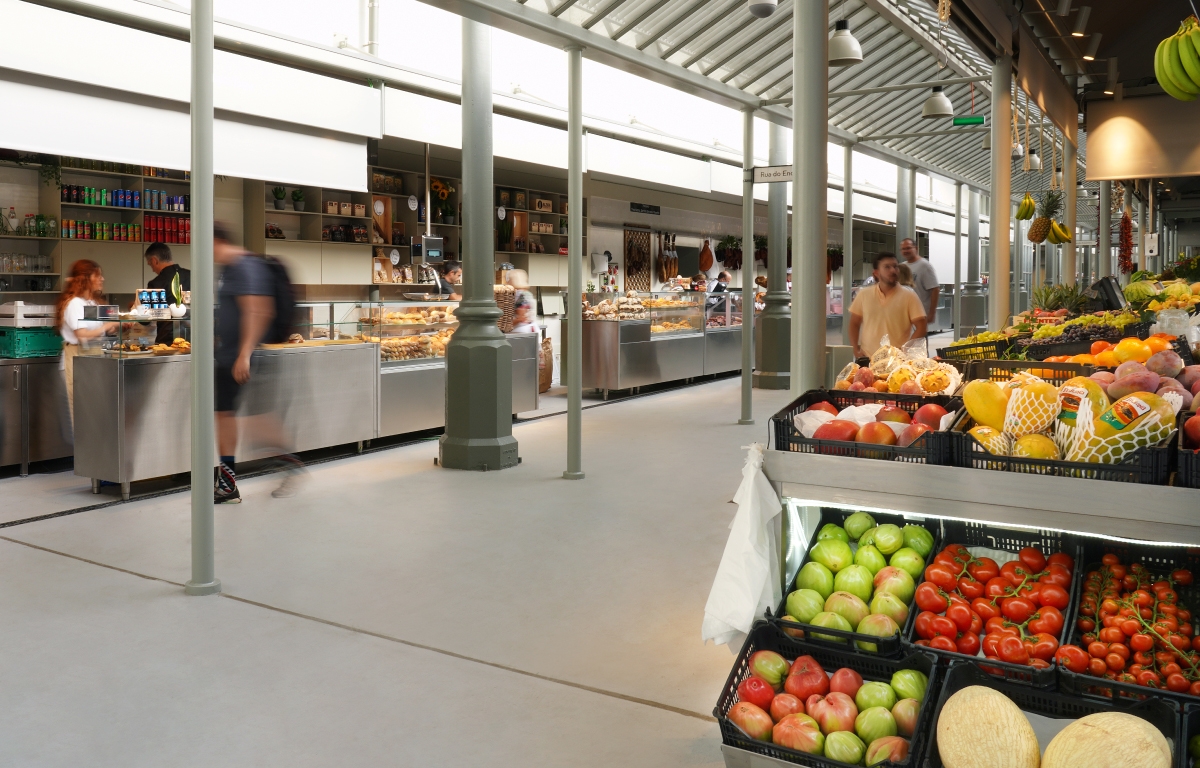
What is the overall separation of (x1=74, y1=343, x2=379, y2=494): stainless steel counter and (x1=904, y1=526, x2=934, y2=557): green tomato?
12.9ft

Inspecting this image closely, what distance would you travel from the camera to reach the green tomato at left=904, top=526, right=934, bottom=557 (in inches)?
101

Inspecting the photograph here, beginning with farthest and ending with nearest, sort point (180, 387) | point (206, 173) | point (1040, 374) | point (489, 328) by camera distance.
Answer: point (489, 328)
point (180, 387)
point (206, 173)
point (1040, 374)

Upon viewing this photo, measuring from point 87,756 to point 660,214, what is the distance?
1448 centimetres

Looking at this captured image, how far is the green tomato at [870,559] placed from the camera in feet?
8.21

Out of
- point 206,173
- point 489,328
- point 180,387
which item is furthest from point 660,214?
point 206,173

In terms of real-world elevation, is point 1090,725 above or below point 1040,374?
below

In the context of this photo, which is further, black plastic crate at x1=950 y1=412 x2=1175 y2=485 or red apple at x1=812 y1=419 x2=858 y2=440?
red apple at x1=812 y1=419 x2=858 y2=440

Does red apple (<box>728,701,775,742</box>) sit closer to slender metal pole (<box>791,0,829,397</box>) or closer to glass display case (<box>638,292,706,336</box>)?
slender metal pole (<box>791,0,829,397</box>)

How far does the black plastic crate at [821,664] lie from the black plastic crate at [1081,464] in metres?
0.47

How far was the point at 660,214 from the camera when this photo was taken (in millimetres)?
16328

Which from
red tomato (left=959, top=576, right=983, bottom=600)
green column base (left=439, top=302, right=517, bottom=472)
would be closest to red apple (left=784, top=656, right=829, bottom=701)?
red tomato (left=959, top=576, right=983, bottom=600)

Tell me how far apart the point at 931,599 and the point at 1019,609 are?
0.20m

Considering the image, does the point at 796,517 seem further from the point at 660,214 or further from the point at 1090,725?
the point at 660,214

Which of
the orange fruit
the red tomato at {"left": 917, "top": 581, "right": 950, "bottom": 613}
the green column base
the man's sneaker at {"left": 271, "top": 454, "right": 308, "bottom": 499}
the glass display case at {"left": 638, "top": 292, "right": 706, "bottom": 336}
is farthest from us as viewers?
the glass display case at {"left": 638, "top": 292, "right": 706, "bottom": 336}
